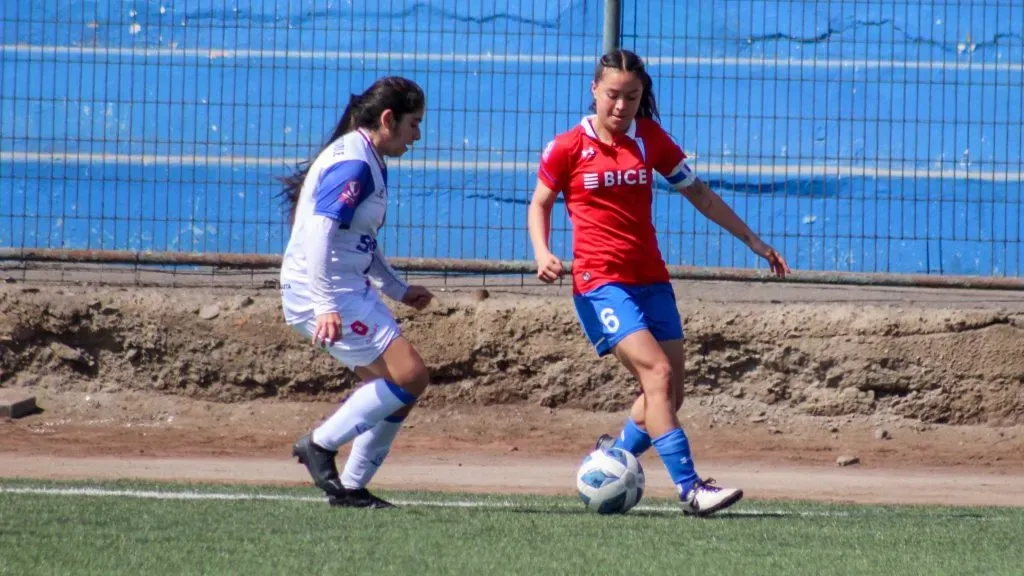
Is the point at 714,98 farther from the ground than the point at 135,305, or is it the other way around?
Result: the point at 714,98

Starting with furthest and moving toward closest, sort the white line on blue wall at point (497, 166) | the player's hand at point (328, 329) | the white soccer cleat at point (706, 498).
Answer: the white line on blue wall at point (497, 166), the white soccer cleat at point (706, 498), the player's hand at point (328, 329)

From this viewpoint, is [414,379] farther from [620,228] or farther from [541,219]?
[620,228]

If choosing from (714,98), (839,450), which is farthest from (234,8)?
(839,450)

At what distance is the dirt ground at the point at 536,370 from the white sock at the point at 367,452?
380 cm

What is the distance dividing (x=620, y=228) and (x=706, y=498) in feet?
3.78

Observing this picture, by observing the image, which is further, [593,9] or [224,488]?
[593,9]

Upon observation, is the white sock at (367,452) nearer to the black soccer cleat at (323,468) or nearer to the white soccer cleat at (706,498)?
the black soccer cleat at (323,468)

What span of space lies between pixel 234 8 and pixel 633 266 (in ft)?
19.9

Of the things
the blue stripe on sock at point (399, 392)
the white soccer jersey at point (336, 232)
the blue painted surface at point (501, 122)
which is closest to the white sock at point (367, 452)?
the blue stripe on sock at point (399, 392)

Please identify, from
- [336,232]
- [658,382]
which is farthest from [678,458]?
[336,232]

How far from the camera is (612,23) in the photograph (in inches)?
414

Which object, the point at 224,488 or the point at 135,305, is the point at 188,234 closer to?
the point at 135,305

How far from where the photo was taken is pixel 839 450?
32.0 feet

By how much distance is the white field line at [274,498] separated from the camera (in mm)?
6270
